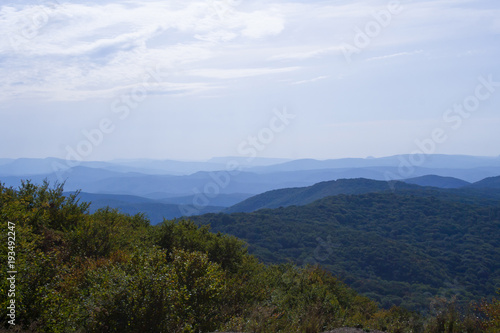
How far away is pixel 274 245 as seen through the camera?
61.8m

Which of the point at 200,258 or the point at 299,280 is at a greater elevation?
the point at 200,258

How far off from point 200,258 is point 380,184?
136913 millimetres

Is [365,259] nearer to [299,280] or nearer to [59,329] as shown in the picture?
[299,280]

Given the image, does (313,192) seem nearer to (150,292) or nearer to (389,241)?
(389,241)

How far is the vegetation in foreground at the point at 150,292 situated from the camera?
5.45m

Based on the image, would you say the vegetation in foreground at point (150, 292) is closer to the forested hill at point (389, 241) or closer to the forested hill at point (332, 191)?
the forested hill at point (389, 241)

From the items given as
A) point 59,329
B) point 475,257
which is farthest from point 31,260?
point 475,257

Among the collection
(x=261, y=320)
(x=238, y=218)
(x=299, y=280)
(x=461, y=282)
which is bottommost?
(x=461, y=282)

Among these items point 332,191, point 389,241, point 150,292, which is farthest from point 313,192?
point 150,292

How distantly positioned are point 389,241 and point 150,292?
65.9 meters

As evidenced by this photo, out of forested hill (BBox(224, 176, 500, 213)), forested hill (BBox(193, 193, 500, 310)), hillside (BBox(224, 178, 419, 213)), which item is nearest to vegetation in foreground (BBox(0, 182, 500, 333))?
forested hill (BBox(193, 193, 500, 310))

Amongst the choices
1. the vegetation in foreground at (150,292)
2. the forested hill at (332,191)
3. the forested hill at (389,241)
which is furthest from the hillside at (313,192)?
the vegetation in foreground at (150,292)

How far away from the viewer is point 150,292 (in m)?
5.58

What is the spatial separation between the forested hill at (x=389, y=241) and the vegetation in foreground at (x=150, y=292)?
34.4 m
